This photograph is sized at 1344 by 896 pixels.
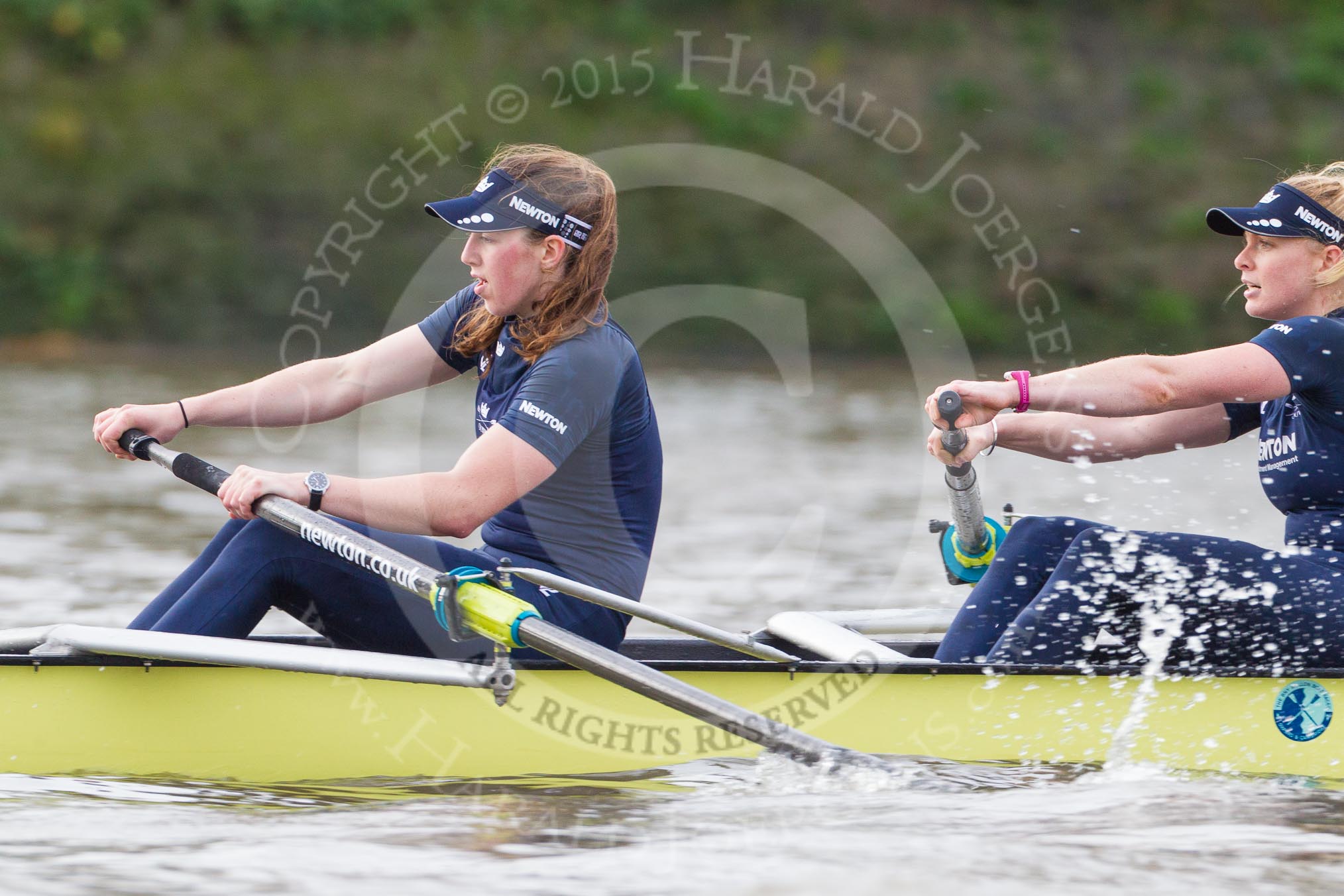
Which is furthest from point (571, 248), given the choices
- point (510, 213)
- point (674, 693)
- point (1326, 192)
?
point (1326, 192)

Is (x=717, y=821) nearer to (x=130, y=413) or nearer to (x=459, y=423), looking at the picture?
(x=130, y=413)

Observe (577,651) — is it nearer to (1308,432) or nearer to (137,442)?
(137,442)

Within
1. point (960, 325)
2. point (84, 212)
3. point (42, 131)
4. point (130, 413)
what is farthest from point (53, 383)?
point (130, 413)

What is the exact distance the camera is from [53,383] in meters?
15.3

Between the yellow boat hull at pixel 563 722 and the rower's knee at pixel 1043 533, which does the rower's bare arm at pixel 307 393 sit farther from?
the rower's knee at pixel 1043 533

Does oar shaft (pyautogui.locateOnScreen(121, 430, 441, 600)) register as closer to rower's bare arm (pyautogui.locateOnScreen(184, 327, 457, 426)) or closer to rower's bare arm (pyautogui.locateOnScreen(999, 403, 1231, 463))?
rower's bare arm (pyautogui.locateOnScreen(184, 327, 457, 426))

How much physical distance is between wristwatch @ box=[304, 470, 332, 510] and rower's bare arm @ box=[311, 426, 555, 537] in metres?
0.01

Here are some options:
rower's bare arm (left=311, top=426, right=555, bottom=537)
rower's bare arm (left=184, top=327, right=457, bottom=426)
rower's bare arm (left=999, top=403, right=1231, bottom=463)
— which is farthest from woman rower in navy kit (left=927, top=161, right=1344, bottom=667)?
rower's bare arm (left=184, top=327, right=457, bottom=426)

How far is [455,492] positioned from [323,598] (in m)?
0.47

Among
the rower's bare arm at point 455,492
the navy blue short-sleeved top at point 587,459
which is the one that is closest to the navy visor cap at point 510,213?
the navy blue short-sleeved top at point 587,459

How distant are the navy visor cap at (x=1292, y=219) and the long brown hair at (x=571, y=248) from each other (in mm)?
1500

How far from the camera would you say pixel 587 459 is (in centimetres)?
372

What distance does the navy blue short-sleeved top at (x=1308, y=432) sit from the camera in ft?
11.9

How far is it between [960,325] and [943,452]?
16528mm
